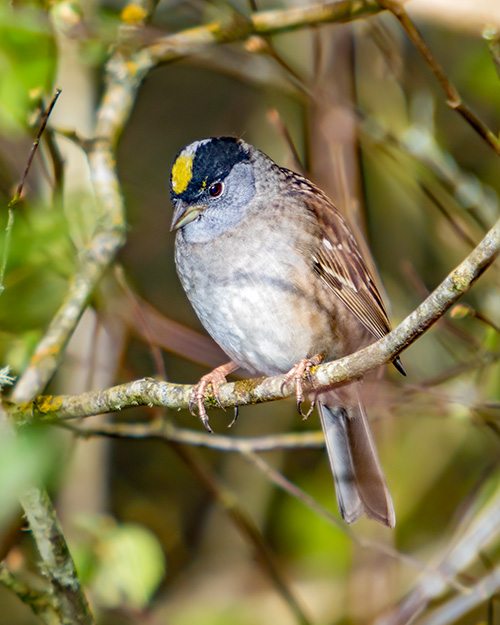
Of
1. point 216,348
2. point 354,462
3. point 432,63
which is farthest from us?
point 216,348

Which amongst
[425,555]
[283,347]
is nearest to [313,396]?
[283,347]

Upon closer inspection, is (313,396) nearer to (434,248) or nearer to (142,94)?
(434,248)

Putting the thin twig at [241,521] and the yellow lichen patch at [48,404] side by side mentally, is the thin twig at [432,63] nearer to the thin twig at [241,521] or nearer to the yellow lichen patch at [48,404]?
the yellow lichen patch at [48,404]

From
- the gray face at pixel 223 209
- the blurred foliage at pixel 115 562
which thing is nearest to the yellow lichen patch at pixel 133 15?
the gray face at pixel 223 209

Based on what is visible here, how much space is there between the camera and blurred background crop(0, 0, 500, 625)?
282 cm

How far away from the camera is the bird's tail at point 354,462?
9.45 ft

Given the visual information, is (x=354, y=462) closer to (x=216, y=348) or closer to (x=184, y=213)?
(x=216, y=348)

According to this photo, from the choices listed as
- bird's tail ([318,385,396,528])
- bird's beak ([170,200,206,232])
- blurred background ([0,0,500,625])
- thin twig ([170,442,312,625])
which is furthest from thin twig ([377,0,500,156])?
thin twig ([170,442,312,625])

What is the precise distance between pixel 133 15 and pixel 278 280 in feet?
4.29

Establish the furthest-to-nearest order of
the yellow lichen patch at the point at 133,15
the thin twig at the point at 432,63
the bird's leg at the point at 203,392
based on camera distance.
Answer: the yellow lichen patch at the point at 133,15
the bird's leg at the point at 203,392
the thin twig at the point at 432,63

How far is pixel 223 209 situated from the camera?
2.86m

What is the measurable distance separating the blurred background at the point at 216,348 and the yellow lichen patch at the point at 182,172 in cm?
39

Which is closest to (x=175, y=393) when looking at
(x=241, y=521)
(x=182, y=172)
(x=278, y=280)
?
(x=278, y=280)

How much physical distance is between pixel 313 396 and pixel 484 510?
117 cm
